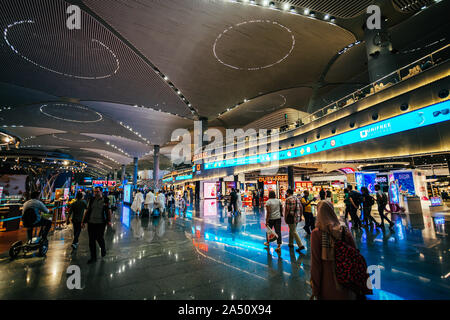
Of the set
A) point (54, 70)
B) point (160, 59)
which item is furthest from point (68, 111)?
point (160, 59)

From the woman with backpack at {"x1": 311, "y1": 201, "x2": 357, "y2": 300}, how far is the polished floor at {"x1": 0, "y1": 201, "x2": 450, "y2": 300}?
714 millimetres

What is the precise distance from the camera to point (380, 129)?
9438mm

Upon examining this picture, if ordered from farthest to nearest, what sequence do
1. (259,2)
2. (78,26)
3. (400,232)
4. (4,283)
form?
1. (78,26)
2. (259,2)
3. (400,232)
4. (4,283)

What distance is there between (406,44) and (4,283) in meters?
25.6

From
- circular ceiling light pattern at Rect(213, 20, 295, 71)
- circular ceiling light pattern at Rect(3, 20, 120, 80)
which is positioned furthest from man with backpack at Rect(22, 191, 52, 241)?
circular ceiling light pattern at Rect(213, 20, 295, 71)

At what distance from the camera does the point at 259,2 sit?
1074cm

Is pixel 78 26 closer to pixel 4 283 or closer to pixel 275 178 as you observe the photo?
pixel 4 283

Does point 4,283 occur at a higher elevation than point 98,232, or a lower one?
lower

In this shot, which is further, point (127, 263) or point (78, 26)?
point (78, 26)

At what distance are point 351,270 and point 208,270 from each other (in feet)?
8.27

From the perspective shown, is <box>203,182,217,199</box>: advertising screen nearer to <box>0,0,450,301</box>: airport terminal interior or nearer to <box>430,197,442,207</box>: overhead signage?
<box>0,0,450,301</box>: airport terminal interior

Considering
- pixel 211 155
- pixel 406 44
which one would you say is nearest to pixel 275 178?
pixel 211 155

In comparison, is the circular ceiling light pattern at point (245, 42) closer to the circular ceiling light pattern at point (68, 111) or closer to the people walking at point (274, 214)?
the people walking at point (274, 214)

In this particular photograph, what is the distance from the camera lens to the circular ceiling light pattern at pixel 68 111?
21402 millimetres
